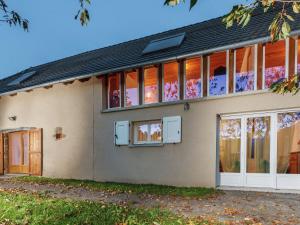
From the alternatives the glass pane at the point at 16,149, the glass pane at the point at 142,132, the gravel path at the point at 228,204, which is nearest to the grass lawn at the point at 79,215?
the gravel path at the point at 228,204

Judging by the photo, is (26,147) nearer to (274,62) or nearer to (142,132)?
(142,132)

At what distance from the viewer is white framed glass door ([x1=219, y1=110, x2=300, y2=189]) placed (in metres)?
10.6

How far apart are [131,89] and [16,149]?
333 inches

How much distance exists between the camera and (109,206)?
7777 millimetres

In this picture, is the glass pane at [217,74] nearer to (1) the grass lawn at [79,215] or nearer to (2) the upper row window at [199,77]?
(2) the upper row window at [199,77]

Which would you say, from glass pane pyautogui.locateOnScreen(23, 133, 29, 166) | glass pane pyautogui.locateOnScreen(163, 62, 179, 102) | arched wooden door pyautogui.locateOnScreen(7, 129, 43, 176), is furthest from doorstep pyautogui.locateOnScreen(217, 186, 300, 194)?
glass pane pyautogui.locateOnScreen(23, 133, 29, 166)

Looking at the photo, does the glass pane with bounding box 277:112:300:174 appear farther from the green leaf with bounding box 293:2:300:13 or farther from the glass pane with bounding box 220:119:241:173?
the green leaf with bounding box 293:2:300:13

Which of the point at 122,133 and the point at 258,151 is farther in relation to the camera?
the point at 122,133

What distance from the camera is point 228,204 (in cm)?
859

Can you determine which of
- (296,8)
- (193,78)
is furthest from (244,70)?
(296,8)

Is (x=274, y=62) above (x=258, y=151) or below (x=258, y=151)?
above

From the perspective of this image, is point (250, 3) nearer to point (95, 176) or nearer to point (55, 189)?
point (55, 189)

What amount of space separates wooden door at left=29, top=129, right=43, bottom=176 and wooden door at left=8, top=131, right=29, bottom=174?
63 centimetres

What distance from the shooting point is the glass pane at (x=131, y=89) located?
46.6 ft
